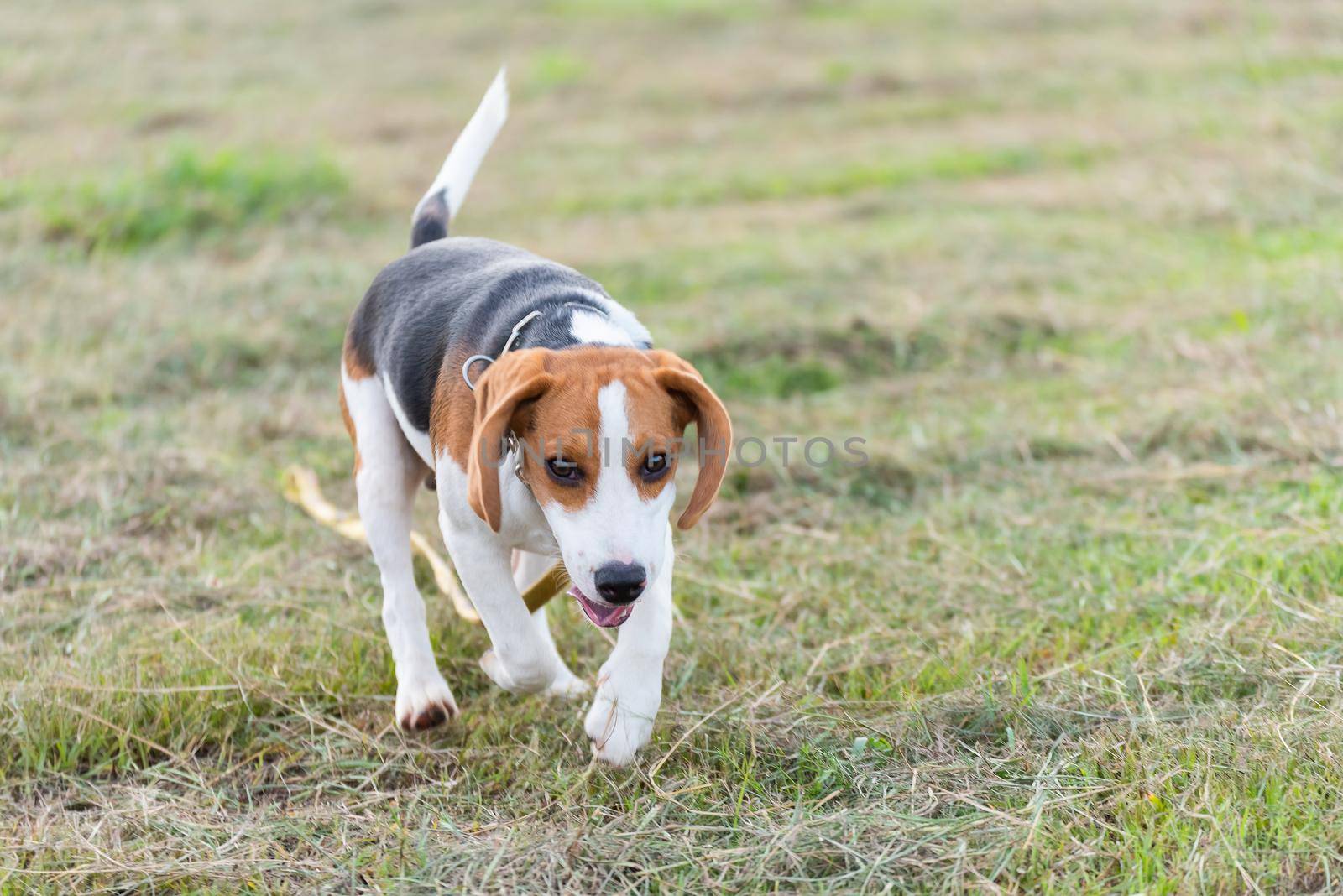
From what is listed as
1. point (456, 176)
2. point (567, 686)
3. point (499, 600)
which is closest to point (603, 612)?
point (499, 600)

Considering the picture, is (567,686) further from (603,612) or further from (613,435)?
(613,435)

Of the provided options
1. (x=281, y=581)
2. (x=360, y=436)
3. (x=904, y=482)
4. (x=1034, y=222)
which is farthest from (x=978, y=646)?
(x=1034, y=222)

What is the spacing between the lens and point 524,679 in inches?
152

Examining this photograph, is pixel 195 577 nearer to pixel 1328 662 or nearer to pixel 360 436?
pixel 360 436

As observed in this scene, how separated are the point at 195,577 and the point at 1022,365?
4.35m

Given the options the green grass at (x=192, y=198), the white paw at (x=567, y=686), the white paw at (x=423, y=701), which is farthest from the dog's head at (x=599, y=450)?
the green grass at (x=192, y=198)

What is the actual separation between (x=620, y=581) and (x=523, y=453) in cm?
46

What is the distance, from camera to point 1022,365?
729 centimetres

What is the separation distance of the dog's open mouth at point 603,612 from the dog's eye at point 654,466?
34cm

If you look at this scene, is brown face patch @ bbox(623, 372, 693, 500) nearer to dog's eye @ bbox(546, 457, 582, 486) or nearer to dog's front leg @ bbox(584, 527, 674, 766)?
dog's eye @ bbox(546, 457, 582, 486)

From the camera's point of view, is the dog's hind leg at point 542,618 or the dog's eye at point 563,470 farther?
the dog's hind leg at point 542,618

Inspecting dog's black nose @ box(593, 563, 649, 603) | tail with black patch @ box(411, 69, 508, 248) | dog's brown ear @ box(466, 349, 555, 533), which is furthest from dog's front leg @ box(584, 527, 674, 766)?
tail with black patch @ box(411, 69, 508, 248)

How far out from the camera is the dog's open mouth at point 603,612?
11.5 feet

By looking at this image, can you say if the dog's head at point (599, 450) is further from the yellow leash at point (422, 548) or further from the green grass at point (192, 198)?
the green grass at point (192, 198)
